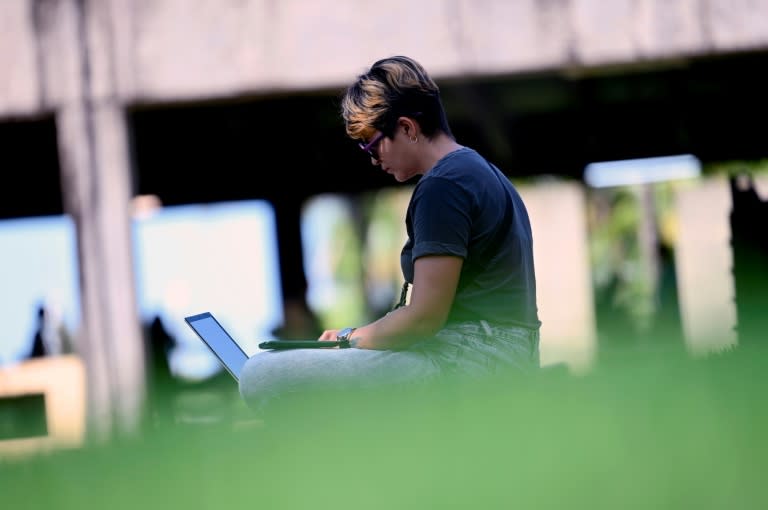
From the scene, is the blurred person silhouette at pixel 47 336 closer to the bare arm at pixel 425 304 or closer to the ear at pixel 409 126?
the ear at pixel 409 126

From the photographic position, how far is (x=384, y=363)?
10.8 feet

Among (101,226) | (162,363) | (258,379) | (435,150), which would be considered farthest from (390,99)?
(162,363)

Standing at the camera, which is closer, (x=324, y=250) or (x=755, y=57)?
(x=755, y=57)

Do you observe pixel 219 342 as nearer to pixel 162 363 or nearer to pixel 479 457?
pixel 479 457

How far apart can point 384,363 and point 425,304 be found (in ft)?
0.67

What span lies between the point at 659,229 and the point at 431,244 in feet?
121

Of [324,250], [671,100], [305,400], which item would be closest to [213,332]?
[305,400]

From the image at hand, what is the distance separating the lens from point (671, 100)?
45.3 ft

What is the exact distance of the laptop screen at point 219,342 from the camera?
367 cm

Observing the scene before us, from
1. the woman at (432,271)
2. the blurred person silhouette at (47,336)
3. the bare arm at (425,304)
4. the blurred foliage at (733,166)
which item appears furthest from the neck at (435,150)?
Result: the blurred person silhouette at (47,336)

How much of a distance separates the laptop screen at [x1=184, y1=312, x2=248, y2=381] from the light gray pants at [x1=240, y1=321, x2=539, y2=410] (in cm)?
29

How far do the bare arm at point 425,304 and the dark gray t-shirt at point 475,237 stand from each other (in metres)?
0.03

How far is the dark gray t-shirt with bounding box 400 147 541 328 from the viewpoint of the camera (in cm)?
328

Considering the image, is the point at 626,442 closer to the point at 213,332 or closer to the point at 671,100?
the point at 213,332
